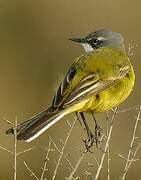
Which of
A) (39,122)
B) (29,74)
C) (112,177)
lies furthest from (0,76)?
(39,122)

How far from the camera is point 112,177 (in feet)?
47.2

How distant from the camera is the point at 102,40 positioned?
9.79 meters

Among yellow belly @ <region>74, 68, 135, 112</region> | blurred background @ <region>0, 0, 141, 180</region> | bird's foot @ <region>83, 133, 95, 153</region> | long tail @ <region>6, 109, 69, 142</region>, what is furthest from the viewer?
blurred background @ <region>0, 0, 141, 180</region>

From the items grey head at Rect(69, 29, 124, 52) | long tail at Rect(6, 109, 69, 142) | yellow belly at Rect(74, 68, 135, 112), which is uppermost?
grey head at Rect(69, 29, 124, 52)

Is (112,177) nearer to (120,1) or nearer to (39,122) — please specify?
(120,1)

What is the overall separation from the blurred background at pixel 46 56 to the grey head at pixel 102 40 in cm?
431

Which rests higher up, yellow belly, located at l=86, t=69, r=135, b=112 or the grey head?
the grey head

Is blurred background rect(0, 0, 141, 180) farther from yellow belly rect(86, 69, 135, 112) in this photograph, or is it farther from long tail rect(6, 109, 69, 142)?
long tail rect(6, 109, 69, 142)

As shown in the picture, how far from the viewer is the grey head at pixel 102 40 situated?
32.1 feet

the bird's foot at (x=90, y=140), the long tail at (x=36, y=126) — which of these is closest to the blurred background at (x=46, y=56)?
the bird's foot at (x=90, y=140)

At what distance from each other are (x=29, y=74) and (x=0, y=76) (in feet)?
1.77

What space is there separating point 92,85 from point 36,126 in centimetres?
93

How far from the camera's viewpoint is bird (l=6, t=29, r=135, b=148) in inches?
324

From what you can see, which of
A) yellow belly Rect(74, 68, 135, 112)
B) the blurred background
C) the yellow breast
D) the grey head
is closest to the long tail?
yellow belly Rect(74, 68, 135, 112)
